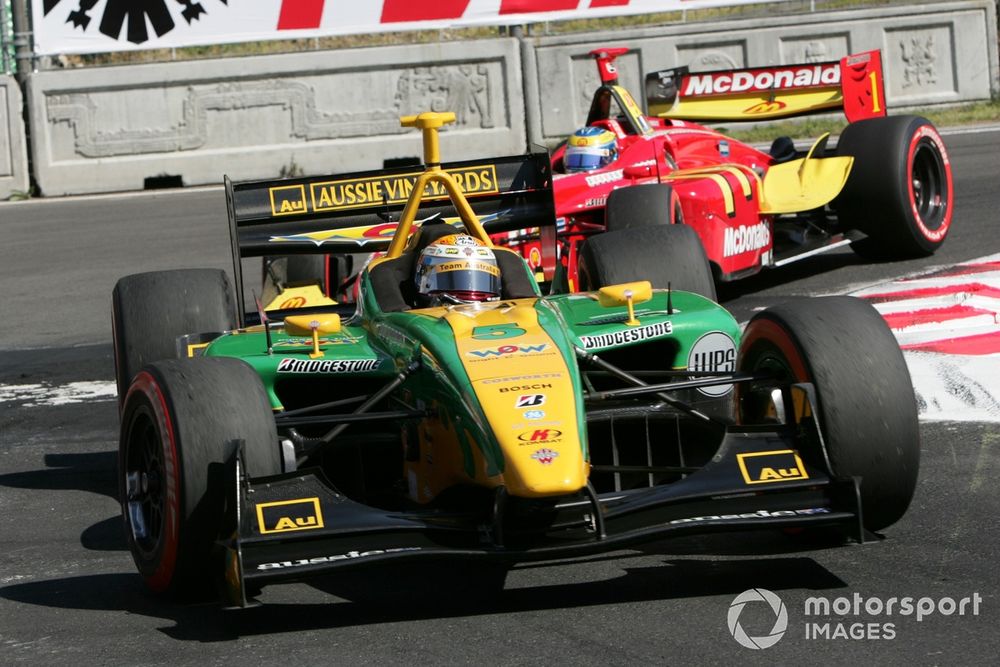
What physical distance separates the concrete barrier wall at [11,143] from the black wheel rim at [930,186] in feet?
37.9

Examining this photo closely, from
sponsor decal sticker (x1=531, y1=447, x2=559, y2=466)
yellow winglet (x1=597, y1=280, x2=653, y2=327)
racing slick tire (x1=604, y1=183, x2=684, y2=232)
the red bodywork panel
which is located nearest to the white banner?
the red bodywork panel

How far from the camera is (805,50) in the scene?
19219 millimetres

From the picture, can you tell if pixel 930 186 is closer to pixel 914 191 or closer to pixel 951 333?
pixel 914 191

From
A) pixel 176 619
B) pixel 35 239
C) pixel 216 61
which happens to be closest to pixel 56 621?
pixel 176 619

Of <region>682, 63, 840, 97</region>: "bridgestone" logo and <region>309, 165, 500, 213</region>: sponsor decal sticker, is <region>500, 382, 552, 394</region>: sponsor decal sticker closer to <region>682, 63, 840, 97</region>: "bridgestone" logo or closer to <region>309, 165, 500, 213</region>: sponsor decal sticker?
<region>309, 165, 500, 213</region>: sponsor decal sticker

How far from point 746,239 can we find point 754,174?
65 centimetres

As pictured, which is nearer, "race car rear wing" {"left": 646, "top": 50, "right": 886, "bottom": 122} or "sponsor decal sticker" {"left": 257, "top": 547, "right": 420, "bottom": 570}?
"sponsor decal sticker" {"left": 257, "top": 547, "right": 420, "bottom": 570}

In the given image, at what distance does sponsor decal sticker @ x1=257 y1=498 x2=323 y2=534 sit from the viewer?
4.89 meters

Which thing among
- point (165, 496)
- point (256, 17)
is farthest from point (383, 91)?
point (165, 496)

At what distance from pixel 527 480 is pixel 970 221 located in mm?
9034

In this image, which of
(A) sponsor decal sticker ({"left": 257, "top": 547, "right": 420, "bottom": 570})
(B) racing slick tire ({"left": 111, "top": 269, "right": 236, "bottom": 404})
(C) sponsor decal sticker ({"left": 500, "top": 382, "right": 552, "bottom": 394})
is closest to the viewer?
(A) sponsor decal sticker ({"left": 257, "top": 547, "right": 420, "bottom": 570})

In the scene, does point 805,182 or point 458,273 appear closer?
point 458,273

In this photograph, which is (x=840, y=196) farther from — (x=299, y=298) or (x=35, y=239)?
(x=35, y=239)

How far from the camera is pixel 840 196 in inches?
454
